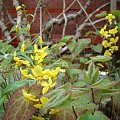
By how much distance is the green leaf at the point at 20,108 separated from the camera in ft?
2.22

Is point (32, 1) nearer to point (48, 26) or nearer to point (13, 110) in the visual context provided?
point (48, 26)

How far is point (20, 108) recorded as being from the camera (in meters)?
0.69

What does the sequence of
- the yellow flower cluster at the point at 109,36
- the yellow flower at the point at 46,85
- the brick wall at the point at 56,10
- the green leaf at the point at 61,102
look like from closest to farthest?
the green leaf at the point at 61,102 → the yellow flower at the point at 46,85 → the yellow flower cluster at the point at 109,36 → the brick wall at the point at 56,10

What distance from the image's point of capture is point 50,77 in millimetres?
677

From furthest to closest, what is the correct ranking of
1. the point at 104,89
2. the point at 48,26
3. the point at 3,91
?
the point at 48,26, the point at 3,91, the point at 104,89

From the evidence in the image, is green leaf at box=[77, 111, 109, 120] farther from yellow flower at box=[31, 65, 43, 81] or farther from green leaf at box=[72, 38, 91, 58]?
green leaf at box=[72, 38, 91, 58]

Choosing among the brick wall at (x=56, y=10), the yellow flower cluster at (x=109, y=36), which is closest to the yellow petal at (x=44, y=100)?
the yellow flower cluster at (x=109, y=36)

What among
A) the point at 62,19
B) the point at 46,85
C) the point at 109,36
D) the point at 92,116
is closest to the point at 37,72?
the point at 46,85

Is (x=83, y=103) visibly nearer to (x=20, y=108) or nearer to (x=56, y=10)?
(x=20, y=108)

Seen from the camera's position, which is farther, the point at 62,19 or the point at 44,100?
the point at 62,19

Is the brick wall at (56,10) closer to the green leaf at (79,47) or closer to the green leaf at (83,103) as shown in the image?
the green leaf at (79,47)

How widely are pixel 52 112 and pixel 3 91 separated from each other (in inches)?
5.7

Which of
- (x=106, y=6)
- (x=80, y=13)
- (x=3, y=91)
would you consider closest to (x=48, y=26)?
(x=80, y=13)

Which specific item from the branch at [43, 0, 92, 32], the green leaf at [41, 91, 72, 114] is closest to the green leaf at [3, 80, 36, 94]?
the green leaf at [41, 91, 72, 114]
